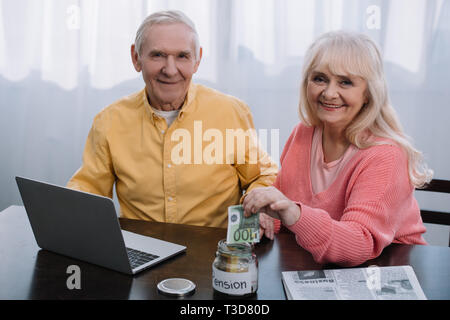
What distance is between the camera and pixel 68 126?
319 centimetres

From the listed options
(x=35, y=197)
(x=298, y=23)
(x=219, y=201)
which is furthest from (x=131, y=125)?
(x=298, y=23)

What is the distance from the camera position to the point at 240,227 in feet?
3.79

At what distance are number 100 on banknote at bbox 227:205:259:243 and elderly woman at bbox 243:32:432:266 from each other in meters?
0.07

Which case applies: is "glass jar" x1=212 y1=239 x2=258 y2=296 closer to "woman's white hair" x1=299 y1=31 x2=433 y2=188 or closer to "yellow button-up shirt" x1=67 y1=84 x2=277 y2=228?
"woman's white hair" x1=299 y1=31 x2=433 y2=188

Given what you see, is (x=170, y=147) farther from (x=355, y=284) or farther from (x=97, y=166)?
(x=355, y=284)

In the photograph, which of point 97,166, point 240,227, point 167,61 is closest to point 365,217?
point 240,227

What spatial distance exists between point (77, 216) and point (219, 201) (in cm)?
78

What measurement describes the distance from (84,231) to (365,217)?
755 mm

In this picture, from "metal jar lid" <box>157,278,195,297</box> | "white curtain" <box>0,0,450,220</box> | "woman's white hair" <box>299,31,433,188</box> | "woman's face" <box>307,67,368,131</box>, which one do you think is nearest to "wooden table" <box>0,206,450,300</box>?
"metal jar lid" <box>157,278,195,297</box>

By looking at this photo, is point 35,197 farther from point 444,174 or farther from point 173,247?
point 444,174

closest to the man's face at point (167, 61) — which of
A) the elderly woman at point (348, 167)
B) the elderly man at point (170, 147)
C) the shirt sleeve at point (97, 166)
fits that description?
the elderly man at point (170, 147)

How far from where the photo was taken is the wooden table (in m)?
1.15

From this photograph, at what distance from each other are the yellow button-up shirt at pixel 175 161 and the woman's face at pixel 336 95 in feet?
1.32

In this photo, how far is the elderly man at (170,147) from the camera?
1854 mm
